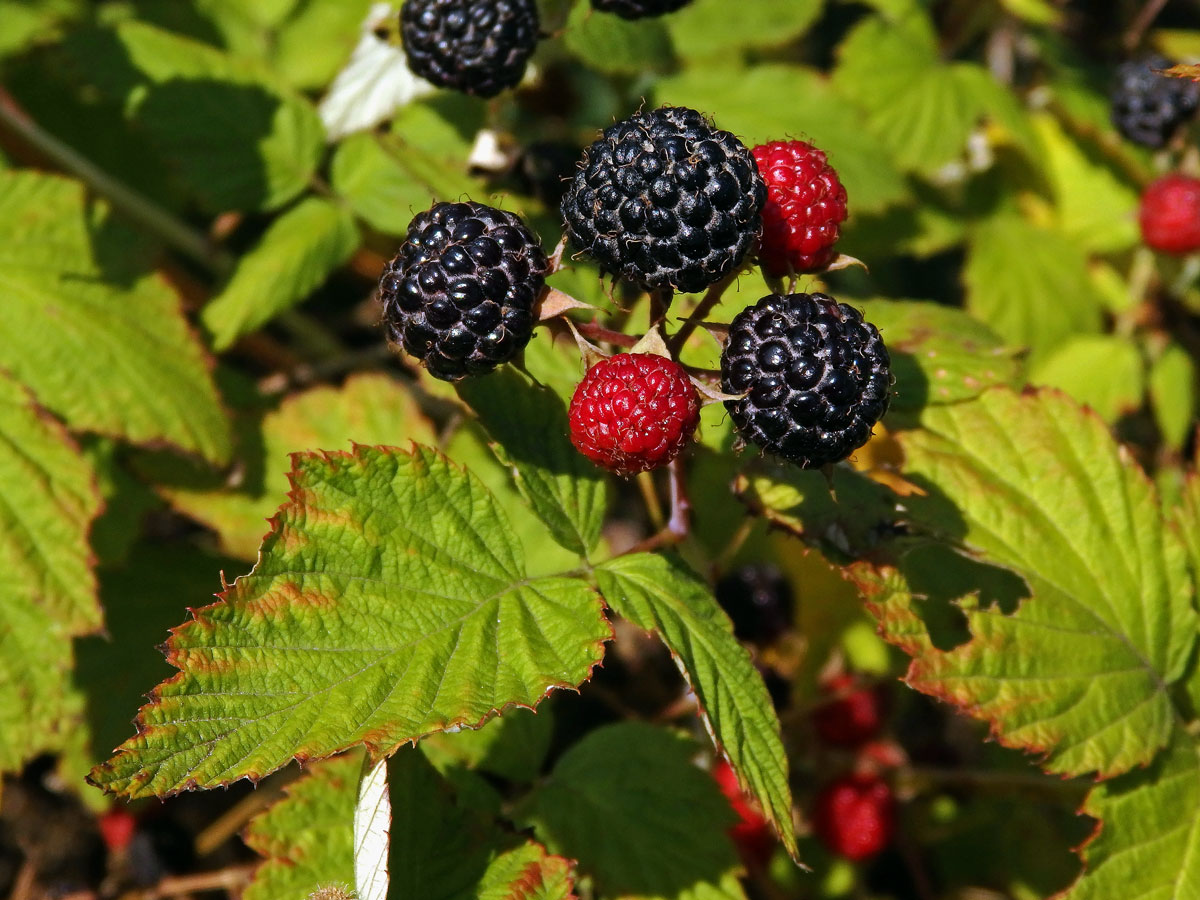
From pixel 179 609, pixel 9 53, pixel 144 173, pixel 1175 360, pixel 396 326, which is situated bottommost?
pixel 179 609

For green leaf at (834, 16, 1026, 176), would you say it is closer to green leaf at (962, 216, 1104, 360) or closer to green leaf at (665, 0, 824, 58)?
green leaf at (665, 0, 824, 58)

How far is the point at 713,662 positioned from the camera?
192 centimetres

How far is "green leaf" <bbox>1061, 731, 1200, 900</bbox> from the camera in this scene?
2.18 metres

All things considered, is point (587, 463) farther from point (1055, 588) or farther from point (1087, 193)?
point (1087, 193)

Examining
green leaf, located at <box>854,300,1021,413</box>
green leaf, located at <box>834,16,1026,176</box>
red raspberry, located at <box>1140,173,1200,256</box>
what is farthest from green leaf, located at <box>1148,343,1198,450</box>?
green leaf, located at <box>854,300,1021,413</box>

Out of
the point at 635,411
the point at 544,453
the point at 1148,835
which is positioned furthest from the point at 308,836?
the point at 1148,835

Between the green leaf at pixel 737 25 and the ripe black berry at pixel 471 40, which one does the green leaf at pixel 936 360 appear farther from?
the green leaf at pixel 737 25

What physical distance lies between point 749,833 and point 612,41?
220cm

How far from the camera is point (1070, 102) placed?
13.8 ft

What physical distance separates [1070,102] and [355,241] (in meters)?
2.81

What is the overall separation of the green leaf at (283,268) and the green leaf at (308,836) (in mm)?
1253

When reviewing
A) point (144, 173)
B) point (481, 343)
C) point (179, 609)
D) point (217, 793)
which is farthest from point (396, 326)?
point (144, 173)

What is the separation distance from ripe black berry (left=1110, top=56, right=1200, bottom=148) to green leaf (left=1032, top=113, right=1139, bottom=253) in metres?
0.37

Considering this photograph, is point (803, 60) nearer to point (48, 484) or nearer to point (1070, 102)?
point (1070, 102)
